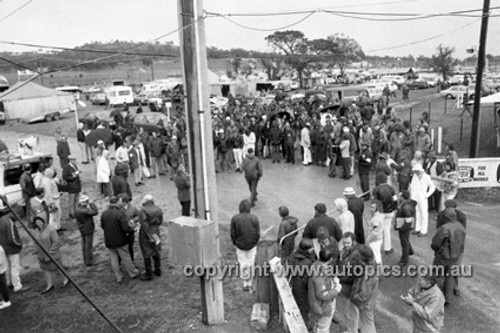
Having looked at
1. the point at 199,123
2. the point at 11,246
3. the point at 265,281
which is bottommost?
the point at 265,281

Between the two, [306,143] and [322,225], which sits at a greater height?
[306,143]

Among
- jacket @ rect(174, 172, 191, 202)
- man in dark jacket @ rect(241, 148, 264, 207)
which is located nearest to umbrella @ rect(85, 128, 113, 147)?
man in dark jacket @ rect(241, 148, 264, 207)

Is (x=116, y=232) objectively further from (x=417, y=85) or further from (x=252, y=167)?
(x=417, y=85)

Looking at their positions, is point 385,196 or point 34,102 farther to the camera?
point 34,102

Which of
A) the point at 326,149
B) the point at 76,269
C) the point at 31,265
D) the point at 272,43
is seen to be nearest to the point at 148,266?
the point at 76,269

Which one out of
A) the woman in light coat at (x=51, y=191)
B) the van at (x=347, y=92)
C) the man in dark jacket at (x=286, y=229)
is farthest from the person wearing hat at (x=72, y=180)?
the van at (x=347, y=92)

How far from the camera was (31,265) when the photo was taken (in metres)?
9.77

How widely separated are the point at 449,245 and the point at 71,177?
904 cm

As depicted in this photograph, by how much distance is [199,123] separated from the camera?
6391 mm

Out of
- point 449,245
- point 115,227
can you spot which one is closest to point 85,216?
point 115,227

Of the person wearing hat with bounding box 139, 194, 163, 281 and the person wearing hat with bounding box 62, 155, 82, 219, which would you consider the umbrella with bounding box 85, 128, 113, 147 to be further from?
the person wearing hat with bounding box 139, 194, 163, 281

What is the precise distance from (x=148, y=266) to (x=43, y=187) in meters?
3.87

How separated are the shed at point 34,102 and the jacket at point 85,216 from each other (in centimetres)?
2031

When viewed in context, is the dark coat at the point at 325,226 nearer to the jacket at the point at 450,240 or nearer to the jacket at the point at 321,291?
the jacket at the point at 450,240
